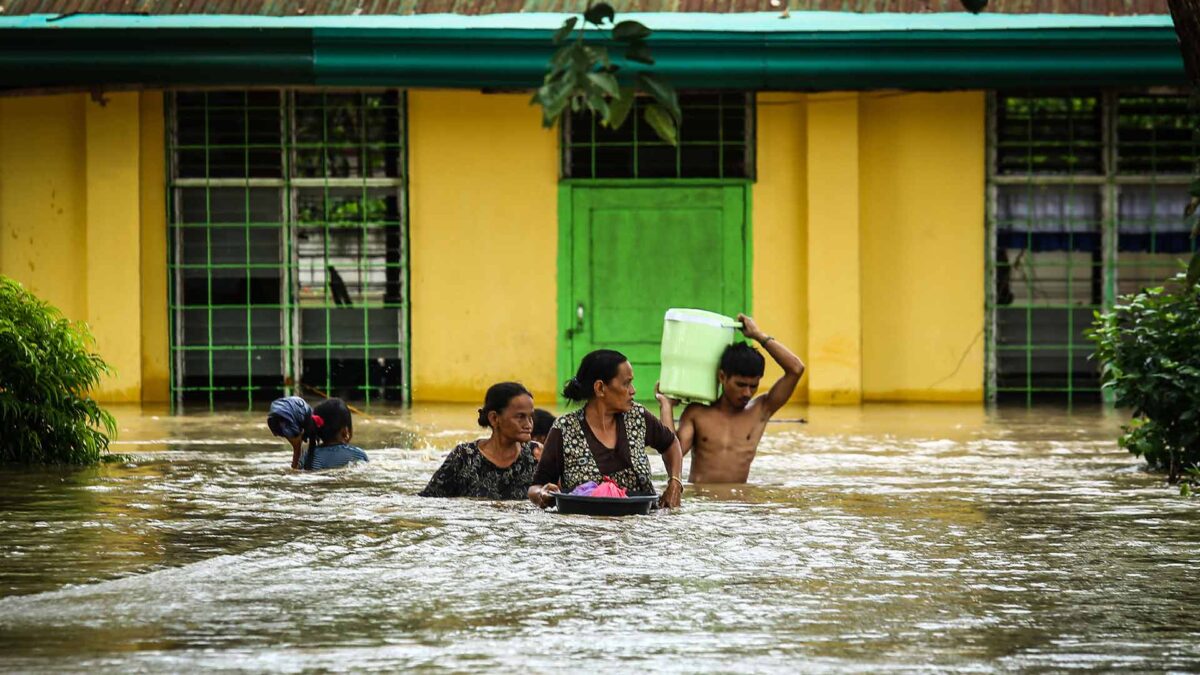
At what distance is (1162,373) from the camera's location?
11125 millimetres

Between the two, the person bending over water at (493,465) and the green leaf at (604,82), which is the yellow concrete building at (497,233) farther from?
the green leaf at (604,82)

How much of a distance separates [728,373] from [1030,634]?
4.37 m

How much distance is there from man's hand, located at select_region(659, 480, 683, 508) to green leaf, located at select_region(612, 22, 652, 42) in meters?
4.31

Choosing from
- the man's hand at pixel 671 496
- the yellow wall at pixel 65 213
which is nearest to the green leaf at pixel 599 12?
the man's hand at pixel 671 496

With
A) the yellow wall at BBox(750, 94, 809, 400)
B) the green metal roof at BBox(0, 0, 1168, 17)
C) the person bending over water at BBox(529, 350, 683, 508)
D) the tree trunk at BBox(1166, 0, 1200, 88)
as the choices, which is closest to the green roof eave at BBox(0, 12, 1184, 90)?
the green metal roof at BBox(0, 0, 1168, 17)

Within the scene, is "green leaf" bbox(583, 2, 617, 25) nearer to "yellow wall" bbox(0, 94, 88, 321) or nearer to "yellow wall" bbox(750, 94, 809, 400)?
"yellow wall" bbox(750, 94, 809, 400)

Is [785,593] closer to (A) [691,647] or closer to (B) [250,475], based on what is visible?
(A) [691,647]

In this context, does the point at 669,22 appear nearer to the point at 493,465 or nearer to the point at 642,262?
the point at 642,262

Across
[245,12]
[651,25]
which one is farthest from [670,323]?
[245,12]

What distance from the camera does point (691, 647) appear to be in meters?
5.81

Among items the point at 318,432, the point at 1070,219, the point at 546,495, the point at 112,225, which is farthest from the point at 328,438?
the point at 1070,219

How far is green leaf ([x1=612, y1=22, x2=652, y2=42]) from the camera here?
5.25 meters

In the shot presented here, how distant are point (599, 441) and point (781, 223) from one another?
29.4 ft

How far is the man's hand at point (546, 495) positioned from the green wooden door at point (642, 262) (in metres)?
8.59
